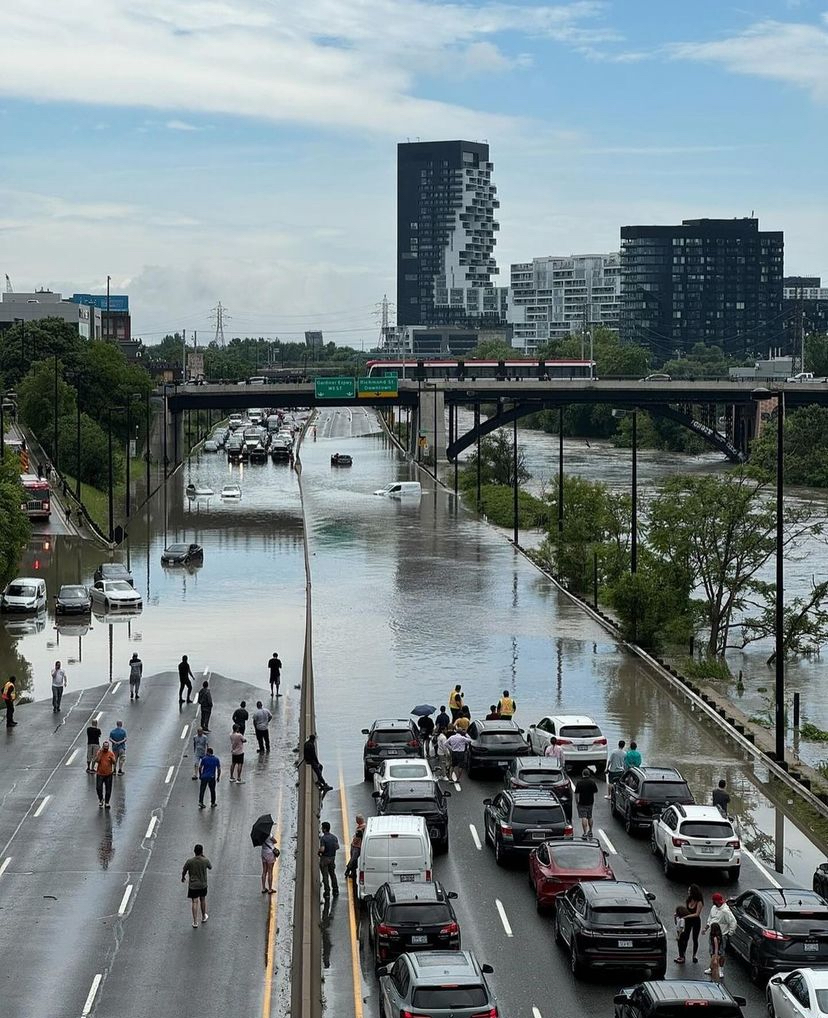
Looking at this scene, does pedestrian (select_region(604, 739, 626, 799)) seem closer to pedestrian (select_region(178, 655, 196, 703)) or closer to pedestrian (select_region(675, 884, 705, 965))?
pedestrian (select_region(675, 884, 705, 965))

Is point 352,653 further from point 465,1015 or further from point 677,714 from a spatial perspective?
point 465,1015

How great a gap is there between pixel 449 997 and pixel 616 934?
3.63 m

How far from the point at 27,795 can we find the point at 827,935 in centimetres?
1582

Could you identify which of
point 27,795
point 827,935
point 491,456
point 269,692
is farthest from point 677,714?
point 491,456

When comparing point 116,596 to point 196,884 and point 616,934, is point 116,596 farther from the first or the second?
point 616,934

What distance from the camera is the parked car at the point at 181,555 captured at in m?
68.8

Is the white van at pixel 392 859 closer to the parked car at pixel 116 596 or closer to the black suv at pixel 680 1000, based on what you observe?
the black suv at pixel 680 1000

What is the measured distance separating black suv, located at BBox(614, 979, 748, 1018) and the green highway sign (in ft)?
369

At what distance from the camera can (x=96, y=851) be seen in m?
26.8

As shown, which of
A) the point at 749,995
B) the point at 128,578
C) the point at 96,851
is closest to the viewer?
the point at 749,995

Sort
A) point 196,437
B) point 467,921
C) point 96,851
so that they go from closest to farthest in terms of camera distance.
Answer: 1. point 467,921
2. point 96,851
3. point 196,437

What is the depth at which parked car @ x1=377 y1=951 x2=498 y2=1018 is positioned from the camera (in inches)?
699

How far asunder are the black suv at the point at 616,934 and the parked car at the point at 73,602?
34790mm

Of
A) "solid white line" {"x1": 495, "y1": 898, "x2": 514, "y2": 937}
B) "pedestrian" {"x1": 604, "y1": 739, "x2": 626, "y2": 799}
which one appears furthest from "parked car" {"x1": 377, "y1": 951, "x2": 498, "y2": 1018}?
"pedestrian" {"x1": 604, "y1": 739, "x2": 626, "y2": 799}
